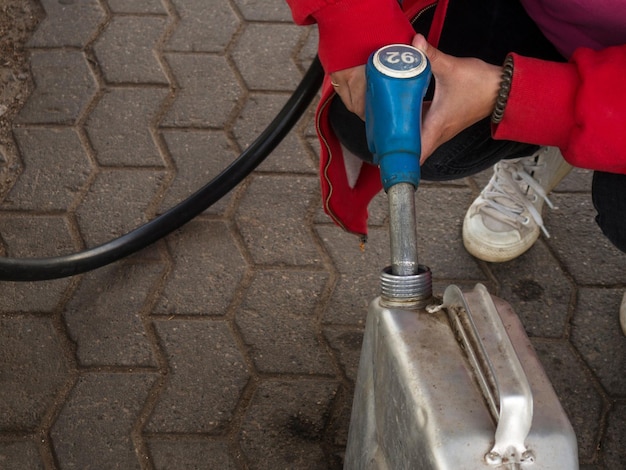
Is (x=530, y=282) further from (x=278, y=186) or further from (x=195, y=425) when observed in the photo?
(x=195, y=425)

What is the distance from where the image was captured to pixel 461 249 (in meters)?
2.00

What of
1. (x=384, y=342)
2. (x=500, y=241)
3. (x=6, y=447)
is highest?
(x=384, y=342)

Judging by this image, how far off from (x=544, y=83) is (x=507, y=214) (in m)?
0.83

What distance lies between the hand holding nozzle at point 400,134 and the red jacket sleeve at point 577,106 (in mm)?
173

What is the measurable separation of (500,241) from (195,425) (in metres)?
0.80

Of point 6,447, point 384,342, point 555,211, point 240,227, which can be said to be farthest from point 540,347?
point 6,447

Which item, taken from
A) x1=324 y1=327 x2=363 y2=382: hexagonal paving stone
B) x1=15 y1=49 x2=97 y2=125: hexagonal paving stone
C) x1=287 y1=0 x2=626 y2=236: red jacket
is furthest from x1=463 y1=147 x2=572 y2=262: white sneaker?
x1=15 y1=49 x2=97 y2=125: hexagonal paving stone

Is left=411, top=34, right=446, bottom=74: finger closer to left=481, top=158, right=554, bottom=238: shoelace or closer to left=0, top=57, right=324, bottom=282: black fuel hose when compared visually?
left=0, top=57, right=324, bottom=282: black fuel hose

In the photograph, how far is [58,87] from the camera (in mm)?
2352

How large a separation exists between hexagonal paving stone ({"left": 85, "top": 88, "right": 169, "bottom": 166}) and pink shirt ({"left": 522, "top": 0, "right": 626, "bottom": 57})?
1133 millimetres

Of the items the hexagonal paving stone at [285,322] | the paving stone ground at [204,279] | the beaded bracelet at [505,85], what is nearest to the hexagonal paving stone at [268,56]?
the paving stone ground at [204,279]

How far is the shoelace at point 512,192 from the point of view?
1868 millimetres

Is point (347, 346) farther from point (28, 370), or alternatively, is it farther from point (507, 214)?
point (28, 370)

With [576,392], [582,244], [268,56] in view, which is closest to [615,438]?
[576,392]
